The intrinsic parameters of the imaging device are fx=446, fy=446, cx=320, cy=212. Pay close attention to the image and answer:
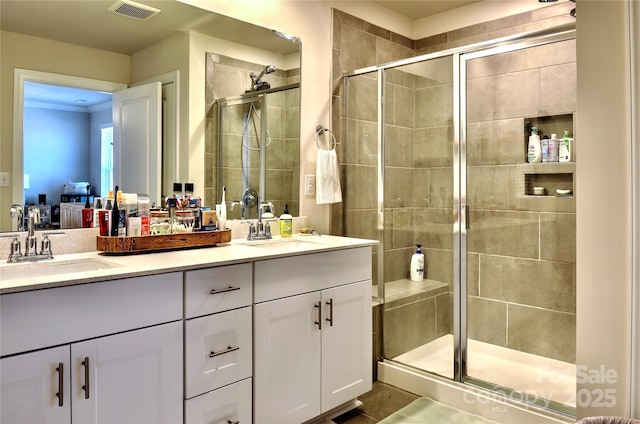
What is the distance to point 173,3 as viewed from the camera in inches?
83.7

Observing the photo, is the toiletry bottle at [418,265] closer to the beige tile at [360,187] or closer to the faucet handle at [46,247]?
the beige tile at [360,187]

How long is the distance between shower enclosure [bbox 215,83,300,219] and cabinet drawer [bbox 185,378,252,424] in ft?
3.14

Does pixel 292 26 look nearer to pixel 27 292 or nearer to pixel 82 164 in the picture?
pixel 82 164

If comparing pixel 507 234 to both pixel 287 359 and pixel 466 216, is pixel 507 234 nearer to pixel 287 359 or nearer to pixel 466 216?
pixel 466 216

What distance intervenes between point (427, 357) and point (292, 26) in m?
2.16

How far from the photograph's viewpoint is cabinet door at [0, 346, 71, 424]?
123 cm

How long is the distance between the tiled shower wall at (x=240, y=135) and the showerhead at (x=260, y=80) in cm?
2

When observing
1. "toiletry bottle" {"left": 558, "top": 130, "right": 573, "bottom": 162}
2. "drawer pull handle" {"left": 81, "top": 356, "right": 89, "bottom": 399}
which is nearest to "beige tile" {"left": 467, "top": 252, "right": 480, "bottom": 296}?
"toiletry bottle" {"left": 558, "top": 130, "right": 573, "bottom": 162}

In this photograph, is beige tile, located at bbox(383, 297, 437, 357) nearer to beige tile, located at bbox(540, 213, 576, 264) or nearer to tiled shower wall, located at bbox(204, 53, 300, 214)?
beige tile, located at bbox(540, 213, 576, 264)

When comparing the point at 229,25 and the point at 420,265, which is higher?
the point at 229,25

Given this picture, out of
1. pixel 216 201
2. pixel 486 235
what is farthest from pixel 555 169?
pixel 216 201

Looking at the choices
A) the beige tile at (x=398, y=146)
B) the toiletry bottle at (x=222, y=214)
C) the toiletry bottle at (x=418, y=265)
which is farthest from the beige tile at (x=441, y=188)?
the toiletry bottle at (x=222, y=214)

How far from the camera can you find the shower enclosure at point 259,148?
2.38 m

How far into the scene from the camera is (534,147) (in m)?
2.70
